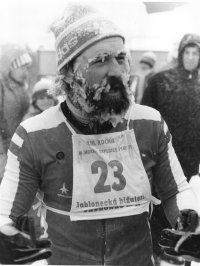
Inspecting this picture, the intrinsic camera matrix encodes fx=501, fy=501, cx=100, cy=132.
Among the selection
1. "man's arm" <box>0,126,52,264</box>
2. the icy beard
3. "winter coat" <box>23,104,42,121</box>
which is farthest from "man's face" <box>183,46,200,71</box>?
"man's arm" <box>0,126,52,264</box>

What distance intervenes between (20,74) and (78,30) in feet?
5.73

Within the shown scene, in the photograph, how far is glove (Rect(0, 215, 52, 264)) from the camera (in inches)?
70.8

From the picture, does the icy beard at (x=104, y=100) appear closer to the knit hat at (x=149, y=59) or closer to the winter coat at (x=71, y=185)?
the winter coat at (x=71, y=185)

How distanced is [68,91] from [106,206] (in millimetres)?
533

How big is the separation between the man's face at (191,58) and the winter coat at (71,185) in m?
1.38

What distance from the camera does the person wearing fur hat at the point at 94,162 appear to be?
2037 millimetres

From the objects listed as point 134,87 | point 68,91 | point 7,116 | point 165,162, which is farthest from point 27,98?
point 165,162

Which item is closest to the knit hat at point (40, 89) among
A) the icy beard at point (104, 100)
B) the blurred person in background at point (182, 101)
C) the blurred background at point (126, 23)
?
the blurred background at point (126, 23)

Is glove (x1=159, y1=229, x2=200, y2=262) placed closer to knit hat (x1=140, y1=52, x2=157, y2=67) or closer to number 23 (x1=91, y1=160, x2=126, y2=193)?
number 23 (x1=91, y1=160, x2=126, y2=193)

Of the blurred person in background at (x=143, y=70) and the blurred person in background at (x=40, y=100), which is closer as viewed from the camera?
the blurred person in background at (x=40, y=100)

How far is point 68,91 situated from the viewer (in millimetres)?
2215

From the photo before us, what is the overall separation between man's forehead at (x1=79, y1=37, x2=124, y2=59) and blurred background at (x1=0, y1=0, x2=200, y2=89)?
0.89 meters

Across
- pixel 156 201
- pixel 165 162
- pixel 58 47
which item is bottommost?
pixel 156 201

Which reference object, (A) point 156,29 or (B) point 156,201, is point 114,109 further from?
(A) point 156,29
